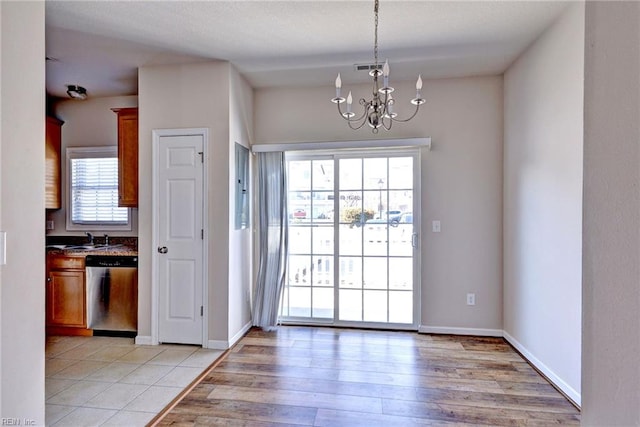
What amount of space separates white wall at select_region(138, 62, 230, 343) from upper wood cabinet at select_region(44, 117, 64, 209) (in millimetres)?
1617

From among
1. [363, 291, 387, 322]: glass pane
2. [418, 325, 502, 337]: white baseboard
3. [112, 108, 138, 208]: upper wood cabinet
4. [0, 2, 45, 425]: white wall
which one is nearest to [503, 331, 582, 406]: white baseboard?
[418, 325, 502, 337]: white baseboard

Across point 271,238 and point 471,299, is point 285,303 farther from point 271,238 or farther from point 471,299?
point 471,299

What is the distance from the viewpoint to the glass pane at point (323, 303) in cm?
388

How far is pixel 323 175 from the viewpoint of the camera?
12.7 feet

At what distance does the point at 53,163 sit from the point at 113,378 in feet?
9.72

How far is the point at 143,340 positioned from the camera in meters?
3.37

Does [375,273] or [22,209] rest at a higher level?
[22,209]

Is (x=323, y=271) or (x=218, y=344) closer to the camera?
(x=218, y=344)

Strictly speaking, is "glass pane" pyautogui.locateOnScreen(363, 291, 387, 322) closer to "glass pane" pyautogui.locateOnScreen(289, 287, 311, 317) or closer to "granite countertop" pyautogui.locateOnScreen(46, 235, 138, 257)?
"glass pane" pyautogui.locateOnScreen(289, 287, 311, 317)

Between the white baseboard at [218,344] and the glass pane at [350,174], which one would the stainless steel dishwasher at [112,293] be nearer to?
the white baseboard at [218,344]

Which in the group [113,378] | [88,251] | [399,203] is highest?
[399,203]

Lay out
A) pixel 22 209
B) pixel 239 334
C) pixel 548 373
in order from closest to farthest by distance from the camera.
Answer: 1. pixel 22 209
2. pixel 548 373
3. pixel 239 334

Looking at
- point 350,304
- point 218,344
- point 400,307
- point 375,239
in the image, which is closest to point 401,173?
point 375,239

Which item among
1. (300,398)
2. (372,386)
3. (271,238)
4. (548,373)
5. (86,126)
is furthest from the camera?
(86,126)
